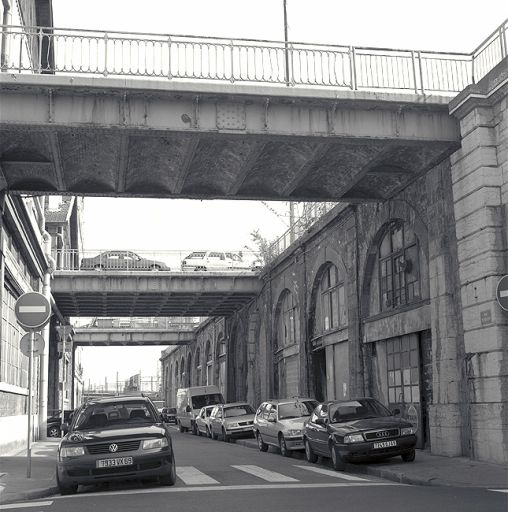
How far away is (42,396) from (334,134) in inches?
801

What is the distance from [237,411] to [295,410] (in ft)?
28.7

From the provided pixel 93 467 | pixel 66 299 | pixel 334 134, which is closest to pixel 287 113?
pixel 334 134

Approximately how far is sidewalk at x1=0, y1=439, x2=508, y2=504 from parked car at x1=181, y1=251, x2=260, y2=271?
69.3ft

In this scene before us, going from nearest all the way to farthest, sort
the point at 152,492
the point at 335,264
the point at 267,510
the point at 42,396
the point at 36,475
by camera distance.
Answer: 1. the point at 267,510
2. the point at 152,492
3. the point at 36,475
4. the point at 335,264
5. the point at 42,396

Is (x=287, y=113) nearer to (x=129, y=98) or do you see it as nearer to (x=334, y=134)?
(x=334, y=134)

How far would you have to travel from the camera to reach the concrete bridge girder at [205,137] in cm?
1549

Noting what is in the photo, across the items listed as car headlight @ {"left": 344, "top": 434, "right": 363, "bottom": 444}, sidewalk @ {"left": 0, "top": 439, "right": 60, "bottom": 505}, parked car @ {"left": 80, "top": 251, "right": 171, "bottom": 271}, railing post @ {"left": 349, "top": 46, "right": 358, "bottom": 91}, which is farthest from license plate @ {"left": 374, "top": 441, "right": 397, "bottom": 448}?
parked car @ {"left": 80, "top": 251, "right": 171, "bottom": 271}

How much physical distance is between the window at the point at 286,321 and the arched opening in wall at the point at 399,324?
890 cm

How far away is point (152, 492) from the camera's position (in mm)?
11133

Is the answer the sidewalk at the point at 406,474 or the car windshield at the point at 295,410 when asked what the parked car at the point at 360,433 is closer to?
the sidewalk at the point at 406,474

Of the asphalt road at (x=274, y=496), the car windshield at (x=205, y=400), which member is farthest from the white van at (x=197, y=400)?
the asphalt road at (x=274, y=496)

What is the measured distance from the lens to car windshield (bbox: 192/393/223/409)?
124 feet

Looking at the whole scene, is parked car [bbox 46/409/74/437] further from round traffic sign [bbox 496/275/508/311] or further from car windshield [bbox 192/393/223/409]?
round traffic sign [bbox 496/275/508/311]

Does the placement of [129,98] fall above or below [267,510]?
above
